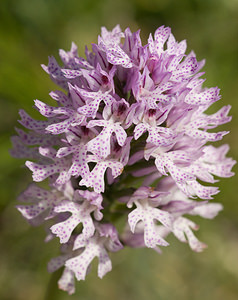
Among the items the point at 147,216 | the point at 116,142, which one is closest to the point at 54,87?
the point at 116,142

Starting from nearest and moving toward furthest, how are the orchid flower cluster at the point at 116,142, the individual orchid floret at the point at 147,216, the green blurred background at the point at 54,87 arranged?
the orchid flower cluster at the point at 116,142
the individual orchid floret at the point at 147,216
the green blurred background at the point at 54,87

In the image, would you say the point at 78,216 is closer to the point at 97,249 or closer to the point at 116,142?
the point at 97,249

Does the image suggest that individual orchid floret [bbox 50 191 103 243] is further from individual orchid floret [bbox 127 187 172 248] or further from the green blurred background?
the green blurred background

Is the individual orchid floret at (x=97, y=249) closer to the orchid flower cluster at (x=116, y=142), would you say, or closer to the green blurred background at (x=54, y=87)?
the orchid flower cluster at (x=116, y=142)

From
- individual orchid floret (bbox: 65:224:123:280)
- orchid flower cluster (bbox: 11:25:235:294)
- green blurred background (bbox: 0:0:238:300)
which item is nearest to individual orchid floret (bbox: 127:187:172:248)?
orchid flower cluster (bbox: 11:25:235:294)

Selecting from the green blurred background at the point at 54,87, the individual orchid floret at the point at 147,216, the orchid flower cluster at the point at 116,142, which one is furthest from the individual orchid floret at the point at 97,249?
the green blurred background at the point at 54,87
